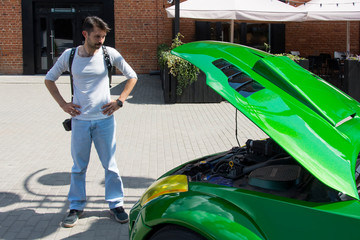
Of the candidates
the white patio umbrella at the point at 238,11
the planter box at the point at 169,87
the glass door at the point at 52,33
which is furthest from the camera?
the glass door at the point at 52,33

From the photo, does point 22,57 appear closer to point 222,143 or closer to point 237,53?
point 222,143

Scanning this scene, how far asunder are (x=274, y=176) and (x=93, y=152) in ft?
15.1

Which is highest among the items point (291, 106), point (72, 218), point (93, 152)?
point (291, 106)

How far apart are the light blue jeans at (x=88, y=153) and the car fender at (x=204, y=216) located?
157 cm

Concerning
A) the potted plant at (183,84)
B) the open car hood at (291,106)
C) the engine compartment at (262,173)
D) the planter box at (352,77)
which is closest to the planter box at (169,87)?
the potted plant at (183,84)

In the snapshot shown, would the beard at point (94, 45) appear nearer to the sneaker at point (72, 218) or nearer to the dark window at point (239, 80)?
the sneaker at point (72, 218)

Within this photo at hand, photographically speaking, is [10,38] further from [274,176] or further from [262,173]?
[274,176]

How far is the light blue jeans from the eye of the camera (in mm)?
4102

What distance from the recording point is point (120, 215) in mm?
4215

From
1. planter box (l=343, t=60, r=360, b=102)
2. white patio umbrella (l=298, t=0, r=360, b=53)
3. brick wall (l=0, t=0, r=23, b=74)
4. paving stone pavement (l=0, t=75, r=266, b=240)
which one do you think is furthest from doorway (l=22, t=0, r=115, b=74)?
planter box (l=343, t=60, r=360, b=102)

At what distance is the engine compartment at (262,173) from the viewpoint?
7.95 feet

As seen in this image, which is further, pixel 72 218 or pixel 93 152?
pixel 93 152

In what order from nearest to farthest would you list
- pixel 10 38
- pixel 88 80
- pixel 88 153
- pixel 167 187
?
pixel 167 187, pixel 88 80, pixel 88 153, pixel 10 38

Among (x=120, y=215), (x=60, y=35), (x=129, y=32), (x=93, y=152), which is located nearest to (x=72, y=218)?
(x=120, y=215)
